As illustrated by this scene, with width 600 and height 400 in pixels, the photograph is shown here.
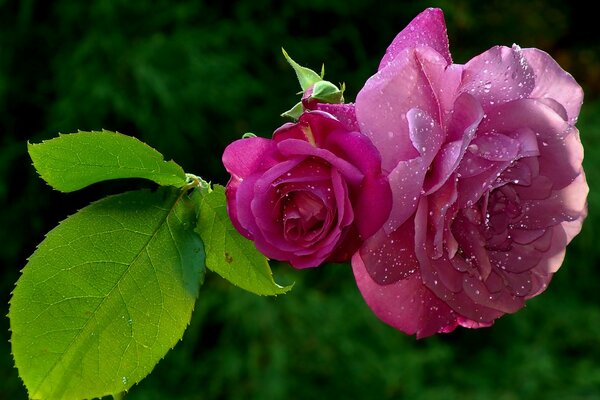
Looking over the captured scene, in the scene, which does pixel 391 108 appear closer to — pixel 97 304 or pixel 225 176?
pixel 97 304

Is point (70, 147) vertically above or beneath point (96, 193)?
above

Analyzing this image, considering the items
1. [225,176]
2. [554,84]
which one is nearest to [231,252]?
[554,84]

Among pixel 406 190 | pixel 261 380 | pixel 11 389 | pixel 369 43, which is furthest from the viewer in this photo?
pixel 369 43

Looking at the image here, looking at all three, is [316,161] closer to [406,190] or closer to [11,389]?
[406,190]

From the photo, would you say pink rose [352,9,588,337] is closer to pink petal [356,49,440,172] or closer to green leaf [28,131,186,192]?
pink petal [356,49,440,172]

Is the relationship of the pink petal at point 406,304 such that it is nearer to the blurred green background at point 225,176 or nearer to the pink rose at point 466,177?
the pink rose at point 466,177

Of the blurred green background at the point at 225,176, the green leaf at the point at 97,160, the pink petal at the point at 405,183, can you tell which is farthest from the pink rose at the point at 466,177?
the blurred green background at the point at 225,176

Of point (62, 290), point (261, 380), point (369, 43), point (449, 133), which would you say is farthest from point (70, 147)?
point (369, 43)
